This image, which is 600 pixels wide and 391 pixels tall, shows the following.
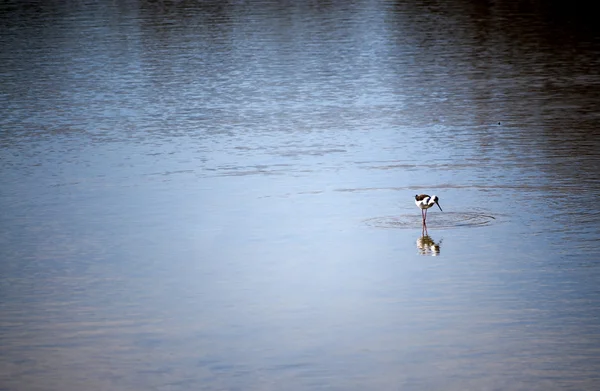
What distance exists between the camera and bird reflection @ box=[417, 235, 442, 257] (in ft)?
39.1

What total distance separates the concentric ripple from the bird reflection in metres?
0.48

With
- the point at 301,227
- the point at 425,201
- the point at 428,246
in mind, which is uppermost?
the point at 425,201

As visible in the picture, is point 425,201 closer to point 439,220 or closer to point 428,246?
point 439,220

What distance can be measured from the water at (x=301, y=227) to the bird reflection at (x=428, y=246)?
0.09 ft

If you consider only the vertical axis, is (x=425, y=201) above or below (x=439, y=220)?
above

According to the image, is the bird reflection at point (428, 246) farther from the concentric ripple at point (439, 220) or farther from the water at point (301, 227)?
the concentric ripple at point (439, 220)

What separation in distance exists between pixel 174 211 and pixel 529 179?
402cm

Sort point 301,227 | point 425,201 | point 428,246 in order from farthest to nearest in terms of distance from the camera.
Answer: point 301,227
point 425,201
point 428,246

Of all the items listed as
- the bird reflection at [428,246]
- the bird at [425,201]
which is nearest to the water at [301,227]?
the bird reflection at [428,246]

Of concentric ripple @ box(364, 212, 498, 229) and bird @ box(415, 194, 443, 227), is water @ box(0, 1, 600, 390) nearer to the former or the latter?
concentric ripple @ box(364, 212, 498, 229)

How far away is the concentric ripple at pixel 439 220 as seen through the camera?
12.9 meters

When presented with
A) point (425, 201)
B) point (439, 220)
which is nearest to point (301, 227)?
point (425, 201)

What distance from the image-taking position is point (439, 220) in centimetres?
1305

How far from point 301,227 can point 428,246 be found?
1.46 metres
